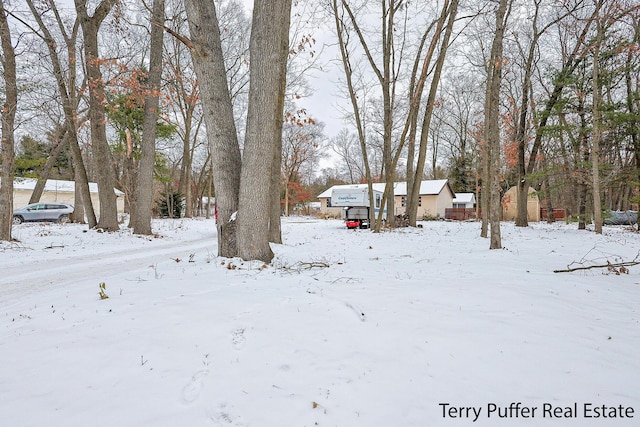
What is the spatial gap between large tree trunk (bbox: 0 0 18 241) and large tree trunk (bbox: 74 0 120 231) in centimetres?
176

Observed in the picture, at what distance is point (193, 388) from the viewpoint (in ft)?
6.22

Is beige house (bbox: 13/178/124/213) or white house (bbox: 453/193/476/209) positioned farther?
white house (bbox: 453/193/476/209)

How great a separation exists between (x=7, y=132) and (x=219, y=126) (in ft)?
22.8

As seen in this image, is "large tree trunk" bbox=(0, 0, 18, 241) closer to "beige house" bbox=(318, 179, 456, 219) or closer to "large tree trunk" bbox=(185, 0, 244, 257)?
"large tree trunk" bbox=(185, 0, 244, 257)

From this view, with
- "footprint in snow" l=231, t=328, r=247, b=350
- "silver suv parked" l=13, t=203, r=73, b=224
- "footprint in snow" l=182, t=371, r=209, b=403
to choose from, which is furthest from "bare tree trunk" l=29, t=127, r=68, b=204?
"footprint in snow" l=182, t=371, r=209, b=403

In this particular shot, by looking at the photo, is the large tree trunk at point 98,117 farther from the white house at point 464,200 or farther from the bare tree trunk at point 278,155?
the white house at point 464,200

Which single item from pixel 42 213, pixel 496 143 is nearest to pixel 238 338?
pixel 496 143

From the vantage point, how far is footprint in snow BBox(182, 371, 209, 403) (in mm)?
1815

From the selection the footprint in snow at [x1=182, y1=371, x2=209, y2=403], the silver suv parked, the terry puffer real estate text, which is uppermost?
the silver suv parked

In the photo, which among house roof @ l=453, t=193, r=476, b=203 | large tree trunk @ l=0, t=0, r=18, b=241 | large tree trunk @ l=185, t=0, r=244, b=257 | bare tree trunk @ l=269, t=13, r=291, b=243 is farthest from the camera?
house roof @ l=453, t=193, r=476, b=203

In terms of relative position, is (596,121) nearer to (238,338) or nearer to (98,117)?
(238,338)

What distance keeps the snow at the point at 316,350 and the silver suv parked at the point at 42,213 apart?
69.6ft

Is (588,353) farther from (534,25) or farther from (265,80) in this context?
→ (534,25)

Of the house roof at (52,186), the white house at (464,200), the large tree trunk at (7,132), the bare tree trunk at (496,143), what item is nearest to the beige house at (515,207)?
the white house at (464,200)
